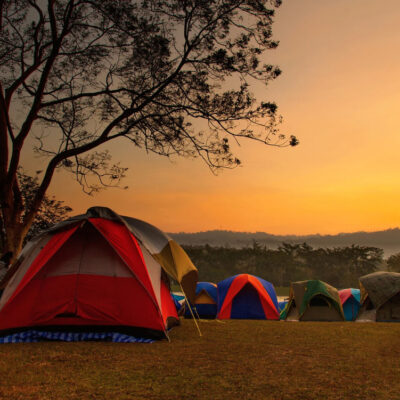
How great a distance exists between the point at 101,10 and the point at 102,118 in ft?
11.4

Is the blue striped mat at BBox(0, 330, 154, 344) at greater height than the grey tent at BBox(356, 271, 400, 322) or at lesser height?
greater

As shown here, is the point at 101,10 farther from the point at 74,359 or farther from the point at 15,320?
the point at 74,359

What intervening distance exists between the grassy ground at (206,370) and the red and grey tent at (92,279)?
629 millimetres

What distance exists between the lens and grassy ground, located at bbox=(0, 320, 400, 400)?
12.3 feet

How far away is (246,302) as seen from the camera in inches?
582

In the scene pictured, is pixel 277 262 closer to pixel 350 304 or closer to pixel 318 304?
pixel 350 304

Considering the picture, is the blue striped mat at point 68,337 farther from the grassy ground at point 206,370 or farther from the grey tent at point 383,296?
the grey tent at point 383,296

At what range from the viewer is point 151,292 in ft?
22.1

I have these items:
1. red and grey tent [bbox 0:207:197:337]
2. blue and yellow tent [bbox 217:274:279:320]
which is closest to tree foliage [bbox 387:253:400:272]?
blue and yellow tent [bbox 217:274:279:320]

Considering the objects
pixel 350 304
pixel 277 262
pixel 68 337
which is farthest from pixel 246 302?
pixel 277 262

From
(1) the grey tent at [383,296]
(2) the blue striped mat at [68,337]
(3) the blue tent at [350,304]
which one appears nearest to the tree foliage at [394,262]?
(3) the blue tent at [350,304]

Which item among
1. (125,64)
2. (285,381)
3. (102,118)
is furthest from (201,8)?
(285,381)

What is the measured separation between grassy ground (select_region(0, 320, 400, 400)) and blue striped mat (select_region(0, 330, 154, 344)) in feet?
1.02

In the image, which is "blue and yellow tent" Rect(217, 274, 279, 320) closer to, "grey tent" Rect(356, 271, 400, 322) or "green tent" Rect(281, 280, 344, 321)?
"green tent" Rect(281, 280, 344, 321)
